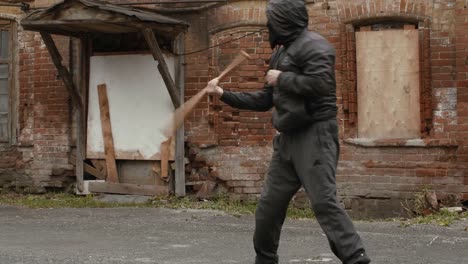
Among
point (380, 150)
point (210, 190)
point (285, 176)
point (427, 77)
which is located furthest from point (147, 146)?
point (285, 176)

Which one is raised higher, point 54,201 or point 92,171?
point 92,171

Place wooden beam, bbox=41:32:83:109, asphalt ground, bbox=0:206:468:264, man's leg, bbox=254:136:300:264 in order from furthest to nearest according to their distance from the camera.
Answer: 1. wooden beam, bbox=41:32:83:109
2. asphalt ground, bbox=0:206:468:264
3. man's leg, bbox=254:136:300:264

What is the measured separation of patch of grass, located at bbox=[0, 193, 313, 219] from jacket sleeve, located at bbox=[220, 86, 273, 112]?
14.2ft

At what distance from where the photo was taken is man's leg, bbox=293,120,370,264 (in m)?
4.41

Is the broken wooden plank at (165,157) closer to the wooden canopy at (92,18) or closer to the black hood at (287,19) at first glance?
the wooden canopy at (92,18)

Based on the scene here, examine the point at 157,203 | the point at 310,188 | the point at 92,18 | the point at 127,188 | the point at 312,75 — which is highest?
the point at 92,18

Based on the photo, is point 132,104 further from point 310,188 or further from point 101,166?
point 310,188

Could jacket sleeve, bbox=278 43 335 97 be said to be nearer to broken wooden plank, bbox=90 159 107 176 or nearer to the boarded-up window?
broken wooden plank, bbox=90 159 107 176

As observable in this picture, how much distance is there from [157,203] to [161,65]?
1.94 m

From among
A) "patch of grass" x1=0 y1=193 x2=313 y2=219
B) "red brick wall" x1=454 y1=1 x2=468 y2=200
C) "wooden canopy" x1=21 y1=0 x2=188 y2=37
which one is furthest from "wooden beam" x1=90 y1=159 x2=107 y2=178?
"red brick wall" x1=454 y1=1 x2=468 y2=200

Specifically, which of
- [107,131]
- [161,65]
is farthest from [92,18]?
[107,131]

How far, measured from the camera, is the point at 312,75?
4453mm

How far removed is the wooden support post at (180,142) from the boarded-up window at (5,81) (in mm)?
2924

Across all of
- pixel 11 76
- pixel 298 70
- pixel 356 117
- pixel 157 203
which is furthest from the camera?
pixel 11 76
